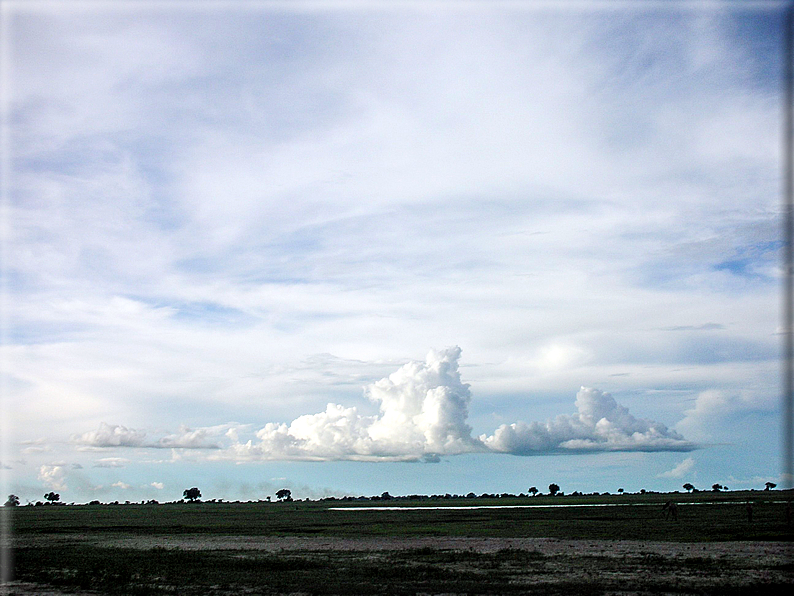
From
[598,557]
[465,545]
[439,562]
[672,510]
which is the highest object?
[598,557]

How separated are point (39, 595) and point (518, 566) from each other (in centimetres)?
2307

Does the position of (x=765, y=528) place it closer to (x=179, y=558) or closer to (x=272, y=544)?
(x=272, y=544)

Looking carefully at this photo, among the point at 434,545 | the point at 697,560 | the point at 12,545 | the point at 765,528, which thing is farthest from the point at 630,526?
the point at 12,545

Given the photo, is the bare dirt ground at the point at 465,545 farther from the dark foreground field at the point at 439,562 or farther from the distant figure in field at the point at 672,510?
the distant figure in field at the point at 672,510

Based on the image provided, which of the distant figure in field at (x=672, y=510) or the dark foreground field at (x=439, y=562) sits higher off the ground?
the dark foreground field at (x=439, y=562)

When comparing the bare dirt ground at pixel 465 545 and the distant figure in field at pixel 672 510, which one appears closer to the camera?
the bare dirt ground at pixel 465 545

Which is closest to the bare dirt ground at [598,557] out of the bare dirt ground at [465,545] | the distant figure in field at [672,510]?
the bare dirt ground at [465,545]

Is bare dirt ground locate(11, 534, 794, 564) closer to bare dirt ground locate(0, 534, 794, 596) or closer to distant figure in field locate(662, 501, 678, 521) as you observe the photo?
bare dirt ground locate(0, 534, 794, 596)

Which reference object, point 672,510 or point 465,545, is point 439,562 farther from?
point 672,510

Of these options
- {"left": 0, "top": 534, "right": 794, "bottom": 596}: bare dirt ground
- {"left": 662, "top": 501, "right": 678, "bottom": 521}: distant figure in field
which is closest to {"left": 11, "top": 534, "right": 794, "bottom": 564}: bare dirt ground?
{"left": 0, "top": 534, "right": 794, "bottom": 596}: bare dirt ground

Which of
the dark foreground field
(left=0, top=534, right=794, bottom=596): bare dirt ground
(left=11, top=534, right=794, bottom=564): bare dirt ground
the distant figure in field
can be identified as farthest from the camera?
the distant figure in field

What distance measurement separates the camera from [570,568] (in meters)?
33.6

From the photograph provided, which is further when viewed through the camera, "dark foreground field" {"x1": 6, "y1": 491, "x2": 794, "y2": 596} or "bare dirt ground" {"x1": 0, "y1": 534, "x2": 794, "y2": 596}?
"dark foreground field" {"x1": 6, "y1": 491, "x2": 794, "y2": 596}

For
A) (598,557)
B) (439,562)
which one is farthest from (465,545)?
(598,557)
